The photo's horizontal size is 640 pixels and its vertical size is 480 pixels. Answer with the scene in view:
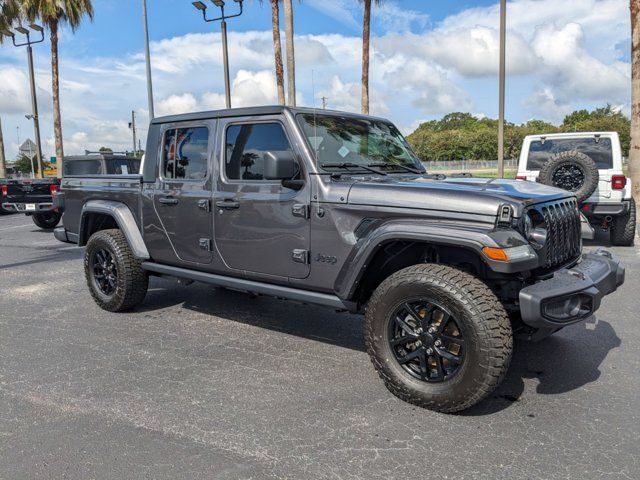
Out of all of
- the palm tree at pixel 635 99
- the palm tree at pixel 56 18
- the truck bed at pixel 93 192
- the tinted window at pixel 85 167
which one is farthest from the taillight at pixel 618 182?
the palm tree at pixel 56 18

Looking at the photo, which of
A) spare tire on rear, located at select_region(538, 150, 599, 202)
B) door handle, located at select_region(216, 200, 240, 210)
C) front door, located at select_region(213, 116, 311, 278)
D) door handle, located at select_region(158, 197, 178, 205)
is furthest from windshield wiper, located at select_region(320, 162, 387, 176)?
spare tire on rear, located at select_region(538, 150, 599, 202)

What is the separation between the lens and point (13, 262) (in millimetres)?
8680

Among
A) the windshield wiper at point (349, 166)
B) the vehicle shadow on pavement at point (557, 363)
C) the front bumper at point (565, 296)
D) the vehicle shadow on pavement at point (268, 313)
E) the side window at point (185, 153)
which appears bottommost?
the vehicle shadow on pavement at point (557, 363)

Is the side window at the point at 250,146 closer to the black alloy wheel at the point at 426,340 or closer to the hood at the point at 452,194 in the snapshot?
the hood at the point at 452,194

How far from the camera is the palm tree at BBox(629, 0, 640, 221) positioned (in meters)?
11.9

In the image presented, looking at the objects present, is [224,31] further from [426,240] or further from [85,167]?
[426,240]

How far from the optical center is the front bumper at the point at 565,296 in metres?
2.96

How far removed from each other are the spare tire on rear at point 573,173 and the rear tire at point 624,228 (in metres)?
1.38

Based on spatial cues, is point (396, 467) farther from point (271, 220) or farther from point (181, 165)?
point (181, 165)

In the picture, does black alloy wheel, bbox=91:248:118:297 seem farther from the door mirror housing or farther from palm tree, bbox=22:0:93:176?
palm tree, bbox=22:0:93:176

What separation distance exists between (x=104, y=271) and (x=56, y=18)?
2406 cm

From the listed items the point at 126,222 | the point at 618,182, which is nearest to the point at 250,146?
the point at 126,222

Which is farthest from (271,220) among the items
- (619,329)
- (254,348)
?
(619,329)

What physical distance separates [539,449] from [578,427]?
0.39 m
